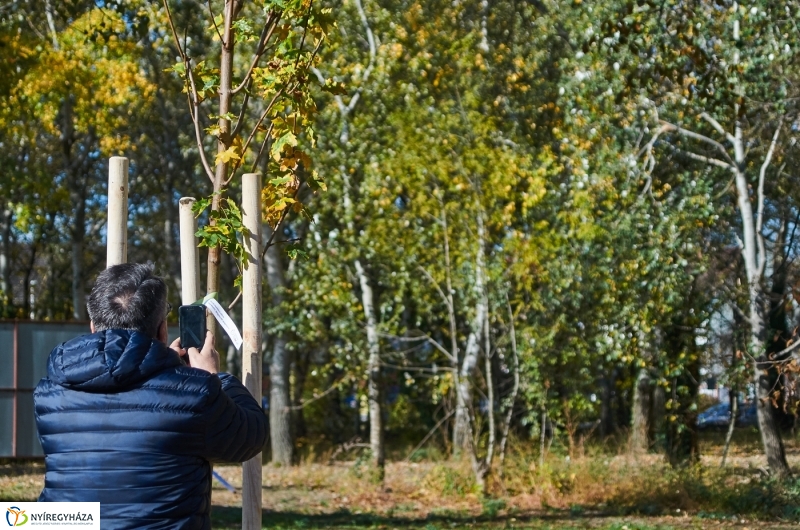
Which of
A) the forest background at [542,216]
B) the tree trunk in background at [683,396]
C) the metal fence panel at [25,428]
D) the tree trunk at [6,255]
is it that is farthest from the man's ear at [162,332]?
the tree trunk at [6,255]

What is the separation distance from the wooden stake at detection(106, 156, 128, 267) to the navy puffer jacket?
0.99 m

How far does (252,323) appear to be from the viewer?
3777 millimetres

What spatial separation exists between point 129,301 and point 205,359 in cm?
41

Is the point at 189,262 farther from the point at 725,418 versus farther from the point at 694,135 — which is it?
the point at 725,418

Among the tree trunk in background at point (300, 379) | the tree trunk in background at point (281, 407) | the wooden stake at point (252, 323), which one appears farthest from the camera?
the tree trunk in background at point (300, 379)

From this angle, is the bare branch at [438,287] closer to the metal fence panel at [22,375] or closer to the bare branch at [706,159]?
the bare branch at [706,159]

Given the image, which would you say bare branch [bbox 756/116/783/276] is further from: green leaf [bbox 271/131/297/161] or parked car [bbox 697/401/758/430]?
green leaf [bbox 271/131/297/161]

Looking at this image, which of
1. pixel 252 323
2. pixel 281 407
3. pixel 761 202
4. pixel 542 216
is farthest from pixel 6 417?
pixel 252 323

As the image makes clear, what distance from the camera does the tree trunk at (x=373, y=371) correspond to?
16469mm

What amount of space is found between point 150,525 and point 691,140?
14407mm

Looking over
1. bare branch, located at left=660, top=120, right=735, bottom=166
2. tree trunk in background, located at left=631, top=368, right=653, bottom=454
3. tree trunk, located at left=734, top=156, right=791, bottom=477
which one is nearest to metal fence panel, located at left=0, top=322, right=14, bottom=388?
tree trunk in background, located at left=631, top=368, right=653, bottom=454

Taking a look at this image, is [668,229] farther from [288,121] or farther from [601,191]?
[288,121]

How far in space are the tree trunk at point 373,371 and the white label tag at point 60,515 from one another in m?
13.3

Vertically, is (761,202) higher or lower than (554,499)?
higher
